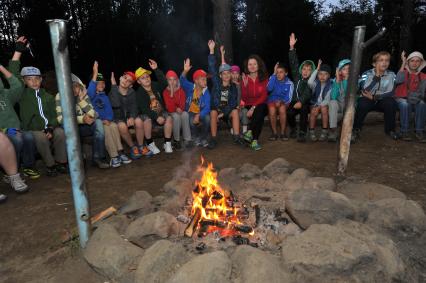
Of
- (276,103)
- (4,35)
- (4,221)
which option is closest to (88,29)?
(4,35)

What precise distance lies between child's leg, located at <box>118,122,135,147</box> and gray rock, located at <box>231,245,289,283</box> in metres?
3.97

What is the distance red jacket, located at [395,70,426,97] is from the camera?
20.9 ft

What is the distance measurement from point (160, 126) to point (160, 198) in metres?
3.17

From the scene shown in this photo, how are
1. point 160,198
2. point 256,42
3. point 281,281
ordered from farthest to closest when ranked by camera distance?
1. point 256,42
2. point 160,198
3. point 281,281

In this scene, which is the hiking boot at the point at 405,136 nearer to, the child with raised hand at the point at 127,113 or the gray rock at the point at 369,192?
the gray rock at the point at 369,192

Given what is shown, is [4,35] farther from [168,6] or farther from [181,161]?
[181,161]

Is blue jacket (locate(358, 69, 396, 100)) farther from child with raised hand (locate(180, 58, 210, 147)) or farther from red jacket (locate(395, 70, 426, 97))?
child with raised hand (locate(180, 58, 210, 147))

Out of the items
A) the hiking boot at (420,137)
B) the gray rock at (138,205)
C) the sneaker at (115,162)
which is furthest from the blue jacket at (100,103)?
the hiking boot at (420,137)

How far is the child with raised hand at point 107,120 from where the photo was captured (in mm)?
5551

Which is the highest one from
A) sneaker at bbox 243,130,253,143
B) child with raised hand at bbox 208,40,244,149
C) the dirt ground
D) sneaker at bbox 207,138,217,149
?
child with raised hand at bbox 208,40,244,149

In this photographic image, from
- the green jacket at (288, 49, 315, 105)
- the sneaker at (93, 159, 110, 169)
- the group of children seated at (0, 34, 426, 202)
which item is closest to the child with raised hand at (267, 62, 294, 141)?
the group of children seated at (0, 34, 426, 202)

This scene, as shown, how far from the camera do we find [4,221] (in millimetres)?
3684

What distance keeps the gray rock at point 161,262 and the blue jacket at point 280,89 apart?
4611 millimetres

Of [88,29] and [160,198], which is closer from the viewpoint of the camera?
[160,198]
